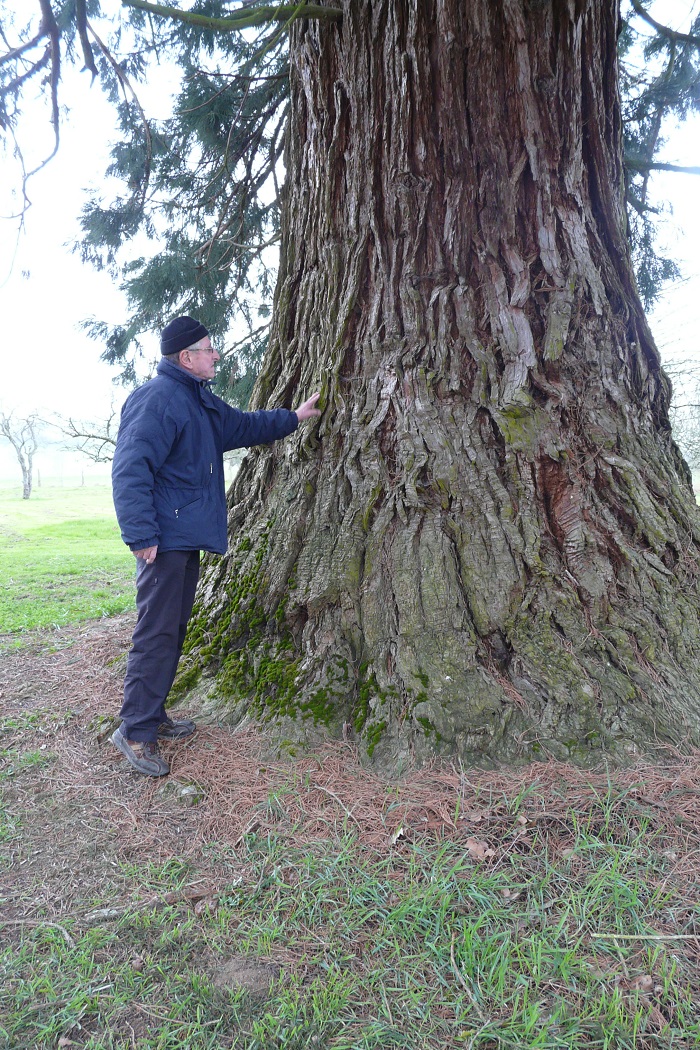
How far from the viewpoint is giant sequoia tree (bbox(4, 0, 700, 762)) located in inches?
98.0

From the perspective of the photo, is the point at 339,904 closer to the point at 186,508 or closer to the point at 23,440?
the point at 186,508

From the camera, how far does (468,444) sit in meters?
2.70

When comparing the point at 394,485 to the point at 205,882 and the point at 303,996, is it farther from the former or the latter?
the point at 303,996

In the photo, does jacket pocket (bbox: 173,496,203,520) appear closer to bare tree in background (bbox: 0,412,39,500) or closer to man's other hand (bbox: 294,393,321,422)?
man's other hand (bbox: 294,393,321,422)

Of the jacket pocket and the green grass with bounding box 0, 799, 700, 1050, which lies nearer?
the green grass with bounding box 0, 799, 700, 1050

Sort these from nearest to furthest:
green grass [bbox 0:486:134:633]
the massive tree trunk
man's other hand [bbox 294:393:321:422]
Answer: the massive tree trunk, man's other hand [bbox 294:393:321:422], green grass [bbox 0:486:134:633]

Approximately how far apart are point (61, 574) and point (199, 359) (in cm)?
605

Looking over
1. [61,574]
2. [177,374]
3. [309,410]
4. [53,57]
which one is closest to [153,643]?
[177,374]

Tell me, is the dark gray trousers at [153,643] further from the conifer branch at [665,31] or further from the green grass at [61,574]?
the conifer branch at [665,31]

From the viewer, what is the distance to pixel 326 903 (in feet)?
6.04

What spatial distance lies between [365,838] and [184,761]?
2.82ft

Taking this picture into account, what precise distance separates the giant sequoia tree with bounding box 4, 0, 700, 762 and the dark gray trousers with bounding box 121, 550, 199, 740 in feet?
1.15

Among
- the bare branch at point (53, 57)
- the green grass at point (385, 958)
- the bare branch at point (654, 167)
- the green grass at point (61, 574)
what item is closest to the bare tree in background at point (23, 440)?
the green grass at point (61, 574)

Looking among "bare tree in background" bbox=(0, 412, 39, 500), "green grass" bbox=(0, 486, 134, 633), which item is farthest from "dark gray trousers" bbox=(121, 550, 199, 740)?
"bare tree in background" bbox=(0, 412, 39, 500)
